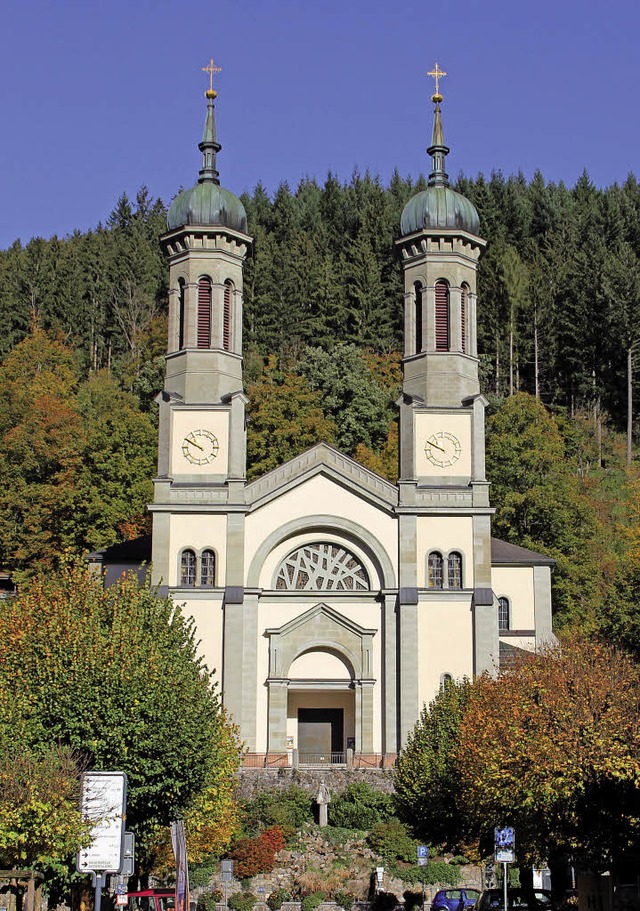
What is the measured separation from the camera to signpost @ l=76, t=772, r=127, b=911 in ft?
71.7

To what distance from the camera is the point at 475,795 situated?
109 feet

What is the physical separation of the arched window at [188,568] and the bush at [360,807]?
9.68m

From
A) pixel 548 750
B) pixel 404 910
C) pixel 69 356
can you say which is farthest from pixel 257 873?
pixel 69 356

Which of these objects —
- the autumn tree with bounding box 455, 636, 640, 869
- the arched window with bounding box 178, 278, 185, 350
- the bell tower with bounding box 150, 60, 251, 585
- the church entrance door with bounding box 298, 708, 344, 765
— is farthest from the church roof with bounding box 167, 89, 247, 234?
the autumn tree with bounding box 455, 636, 640, 869

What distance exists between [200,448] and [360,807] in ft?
47.7

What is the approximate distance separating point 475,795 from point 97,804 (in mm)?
11760

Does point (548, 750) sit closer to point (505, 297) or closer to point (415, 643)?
point (415, 643)

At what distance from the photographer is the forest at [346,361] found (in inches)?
2564

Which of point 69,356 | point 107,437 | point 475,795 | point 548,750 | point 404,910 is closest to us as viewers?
point 548,750

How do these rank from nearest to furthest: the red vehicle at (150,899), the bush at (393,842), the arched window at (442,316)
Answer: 1. the red vehicle at (150,899)
2. the bush at (393,842)
3. the arched window at (442,316)

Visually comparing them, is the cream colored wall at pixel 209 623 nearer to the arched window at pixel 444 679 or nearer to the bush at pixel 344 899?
the arched window at pixel 444 679

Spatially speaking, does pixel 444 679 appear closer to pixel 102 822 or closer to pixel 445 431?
pixel 445 431

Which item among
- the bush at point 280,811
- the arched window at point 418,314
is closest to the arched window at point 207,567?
the bush at point 280,811

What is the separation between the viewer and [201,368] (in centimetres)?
5084
